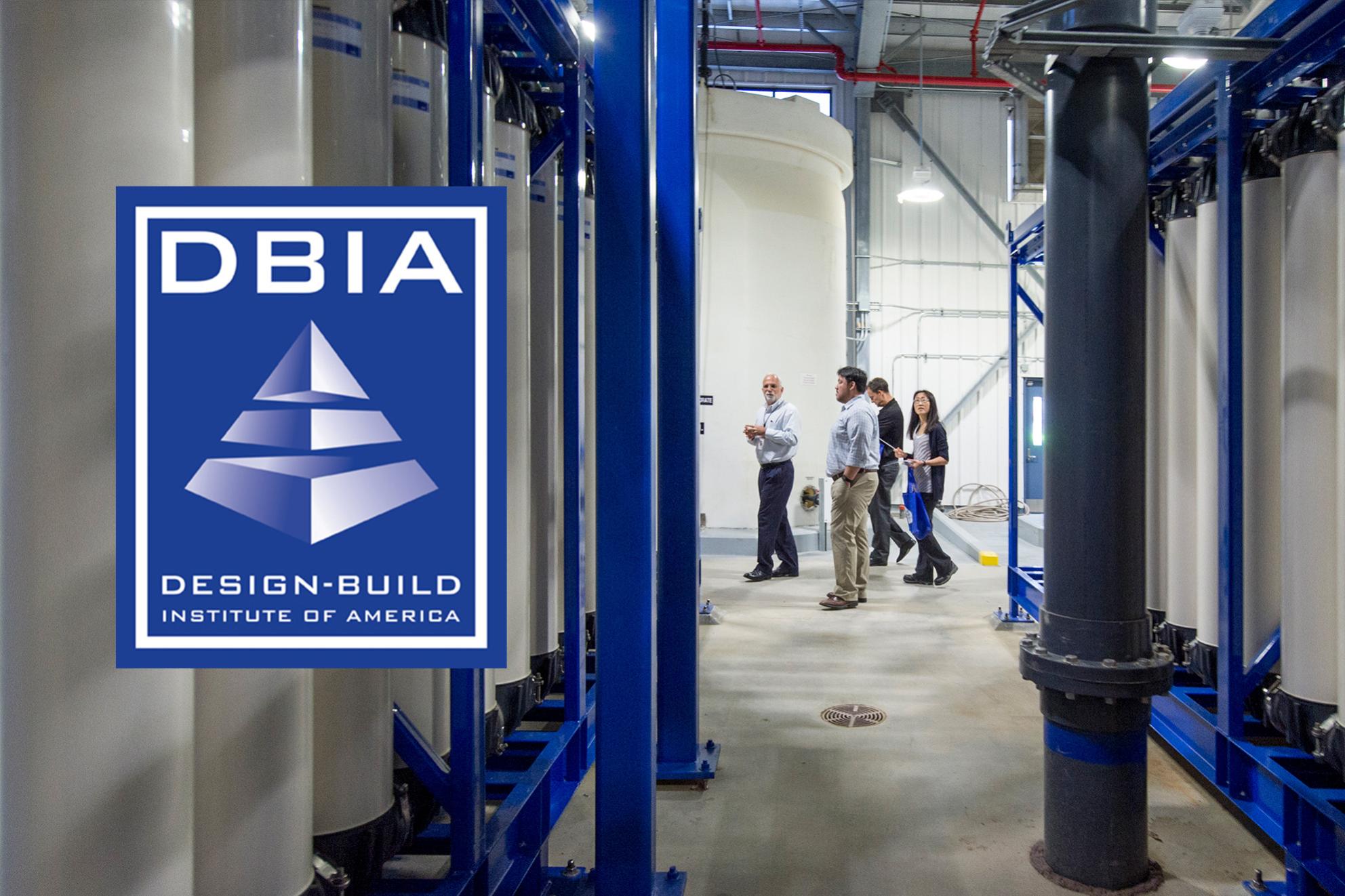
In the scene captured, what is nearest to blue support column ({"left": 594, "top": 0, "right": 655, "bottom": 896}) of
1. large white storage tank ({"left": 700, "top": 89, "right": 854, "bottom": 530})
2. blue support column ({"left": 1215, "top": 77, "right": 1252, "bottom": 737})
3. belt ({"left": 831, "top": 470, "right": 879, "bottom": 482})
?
blue support column ({"left": 1215, "top": 77, "right": 1252, "bottom": 737})

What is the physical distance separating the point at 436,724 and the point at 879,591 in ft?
18.5

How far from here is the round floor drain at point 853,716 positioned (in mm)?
4355

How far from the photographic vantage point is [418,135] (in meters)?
2.46

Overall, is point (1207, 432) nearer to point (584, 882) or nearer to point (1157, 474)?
point (1157, 474)

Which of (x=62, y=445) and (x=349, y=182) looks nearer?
(x=62, y=445)

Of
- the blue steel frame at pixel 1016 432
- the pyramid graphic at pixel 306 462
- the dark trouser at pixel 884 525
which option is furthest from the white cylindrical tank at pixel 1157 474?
the pyramid graphic at pixel 306 462

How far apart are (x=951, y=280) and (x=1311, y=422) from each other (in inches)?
490

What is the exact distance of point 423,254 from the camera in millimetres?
1154

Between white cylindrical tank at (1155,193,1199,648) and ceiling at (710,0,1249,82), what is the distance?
883cm

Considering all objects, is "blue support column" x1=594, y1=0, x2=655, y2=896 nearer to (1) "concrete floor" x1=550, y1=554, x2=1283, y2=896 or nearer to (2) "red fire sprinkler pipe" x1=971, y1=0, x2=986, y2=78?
(1) "concrete floor" x1=550, y1=554, x2=1283, y2=896

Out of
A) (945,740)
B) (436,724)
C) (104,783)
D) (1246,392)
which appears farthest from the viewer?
(945,740)

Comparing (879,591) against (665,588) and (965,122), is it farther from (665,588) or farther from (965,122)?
(965,122)

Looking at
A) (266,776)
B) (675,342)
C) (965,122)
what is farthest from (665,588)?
(965,122)

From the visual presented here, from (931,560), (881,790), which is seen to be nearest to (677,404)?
(881,790)
